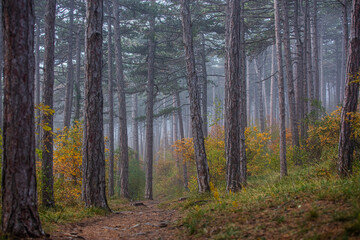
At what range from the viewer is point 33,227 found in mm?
4309

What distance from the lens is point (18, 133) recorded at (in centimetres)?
430

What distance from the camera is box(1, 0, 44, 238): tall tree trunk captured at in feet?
13.8

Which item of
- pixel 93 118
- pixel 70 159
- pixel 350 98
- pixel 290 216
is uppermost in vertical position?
pixel 350 98

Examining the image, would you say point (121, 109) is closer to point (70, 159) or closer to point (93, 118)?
point (70, 159)

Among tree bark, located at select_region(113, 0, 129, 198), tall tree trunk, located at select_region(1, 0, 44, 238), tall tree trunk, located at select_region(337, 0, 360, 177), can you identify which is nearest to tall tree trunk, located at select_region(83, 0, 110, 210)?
tall tree trunk, located at select_region(1, 0, 44, 238)

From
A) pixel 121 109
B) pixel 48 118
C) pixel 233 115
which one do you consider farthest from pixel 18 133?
pixel 121 109

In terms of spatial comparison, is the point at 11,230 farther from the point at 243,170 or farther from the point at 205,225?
the point at 243,170

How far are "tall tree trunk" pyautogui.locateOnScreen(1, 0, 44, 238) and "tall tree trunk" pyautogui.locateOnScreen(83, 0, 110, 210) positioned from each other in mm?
3739

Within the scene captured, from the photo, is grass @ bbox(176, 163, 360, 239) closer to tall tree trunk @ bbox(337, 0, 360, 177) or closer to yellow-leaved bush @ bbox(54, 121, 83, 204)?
tall tree trunk @ bbox(337, 0, 360, 177)

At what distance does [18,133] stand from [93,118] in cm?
396

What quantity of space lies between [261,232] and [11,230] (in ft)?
12.0

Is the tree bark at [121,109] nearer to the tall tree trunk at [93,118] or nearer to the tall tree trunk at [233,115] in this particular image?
the tall tree trunk at [93,118]

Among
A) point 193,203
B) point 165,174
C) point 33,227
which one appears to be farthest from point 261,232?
point 165,174

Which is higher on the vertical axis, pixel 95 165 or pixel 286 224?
pixel 95 165
